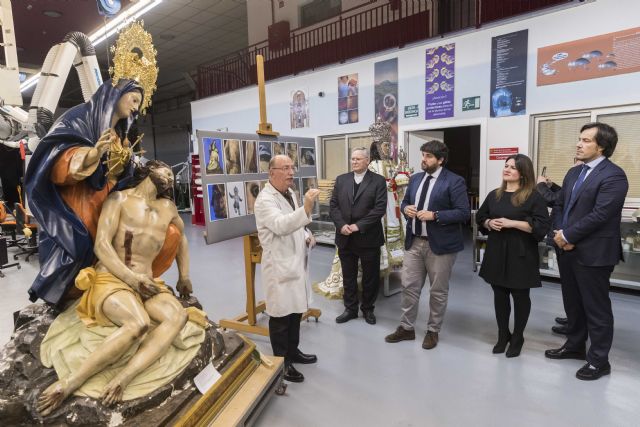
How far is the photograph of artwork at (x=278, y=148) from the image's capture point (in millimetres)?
3527

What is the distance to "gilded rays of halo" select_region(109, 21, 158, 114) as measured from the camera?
75.1 inches

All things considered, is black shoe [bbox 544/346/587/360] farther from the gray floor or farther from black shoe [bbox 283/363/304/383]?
black shoe [bbox 283/363/304/383]

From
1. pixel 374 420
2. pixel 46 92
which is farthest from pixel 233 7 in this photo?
pixel 374 420

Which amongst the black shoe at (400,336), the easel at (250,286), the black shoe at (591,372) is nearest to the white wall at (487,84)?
the black shoe at (400,336)

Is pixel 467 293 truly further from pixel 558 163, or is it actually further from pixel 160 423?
pixel 160 423

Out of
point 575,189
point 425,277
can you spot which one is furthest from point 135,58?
point 575,189

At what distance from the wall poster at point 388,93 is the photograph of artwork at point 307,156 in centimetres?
211

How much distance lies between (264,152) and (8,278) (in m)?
4.25

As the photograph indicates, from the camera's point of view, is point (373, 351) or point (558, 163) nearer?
point (373, 351)

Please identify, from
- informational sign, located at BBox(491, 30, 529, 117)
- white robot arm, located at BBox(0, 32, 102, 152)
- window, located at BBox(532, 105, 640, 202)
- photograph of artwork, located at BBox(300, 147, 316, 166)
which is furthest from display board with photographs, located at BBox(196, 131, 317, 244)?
window, located at BBox(532, 105, 640, 202)

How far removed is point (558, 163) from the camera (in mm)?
4570

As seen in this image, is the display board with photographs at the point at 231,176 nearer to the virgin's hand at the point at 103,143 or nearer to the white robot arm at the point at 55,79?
the virgin's hand at the point at 103,143

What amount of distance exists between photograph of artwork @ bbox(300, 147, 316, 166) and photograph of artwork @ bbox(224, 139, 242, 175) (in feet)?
3.09

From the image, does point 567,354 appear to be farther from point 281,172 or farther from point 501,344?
point 281,172
